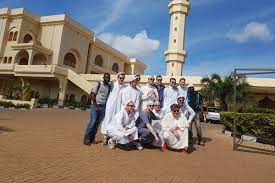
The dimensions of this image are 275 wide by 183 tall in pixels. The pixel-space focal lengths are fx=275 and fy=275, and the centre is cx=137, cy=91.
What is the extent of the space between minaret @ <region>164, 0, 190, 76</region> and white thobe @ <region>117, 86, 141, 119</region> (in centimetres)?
2571

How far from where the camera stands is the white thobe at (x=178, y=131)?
6508 mm

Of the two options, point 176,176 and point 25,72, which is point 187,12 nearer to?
point 25,72

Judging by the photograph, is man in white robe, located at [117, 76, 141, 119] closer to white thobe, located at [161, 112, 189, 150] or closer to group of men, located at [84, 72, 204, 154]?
group of men, located at [84, 72, 204, 154]

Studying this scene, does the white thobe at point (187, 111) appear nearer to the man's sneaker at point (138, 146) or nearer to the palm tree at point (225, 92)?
the man's sneaker at point (138, 146)

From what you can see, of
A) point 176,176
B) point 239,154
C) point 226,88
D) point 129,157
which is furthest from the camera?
point 226,88

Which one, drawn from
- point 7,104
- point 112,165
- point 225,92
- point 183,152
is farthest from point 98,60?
point 112,165

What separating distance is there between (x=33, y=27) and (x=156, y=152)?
1168 inches

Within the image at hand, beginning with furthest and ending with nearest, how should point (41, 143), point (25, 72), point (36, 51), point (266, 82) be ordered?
point (36, 51) < point (25, 72) < point (266, 82) < point (41, 143)

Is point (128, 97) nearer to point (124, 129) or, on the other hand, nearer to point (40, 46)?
point (124, 129)

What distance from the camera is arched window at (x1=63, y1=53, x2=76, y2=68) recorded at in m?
32.1

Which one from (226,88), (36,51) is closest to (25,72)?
(36,51)

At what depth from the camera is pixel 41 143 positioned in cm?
582

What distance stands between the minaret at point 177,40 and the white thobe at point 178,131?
25.8 meters

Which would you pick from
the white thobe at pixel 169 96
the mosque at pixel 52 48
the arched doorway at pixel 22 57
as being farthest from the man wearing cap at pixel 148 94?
the arched doorway at pixel 22 57
